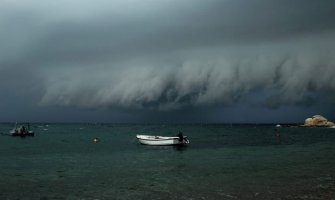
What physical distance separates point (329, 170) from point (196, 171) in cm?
1364

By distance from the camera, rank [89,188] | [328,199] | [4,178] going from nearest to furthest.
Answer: [328,199] < [89,188] < [4,178]

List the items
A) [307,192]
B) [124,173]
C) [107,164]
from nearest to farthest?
[307,192] < [124,173] < [107,164]

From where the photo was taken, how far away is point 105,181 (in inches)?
1299

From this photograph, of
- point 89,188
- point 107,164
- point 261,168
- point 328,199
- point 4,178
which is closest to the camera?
point 328,199

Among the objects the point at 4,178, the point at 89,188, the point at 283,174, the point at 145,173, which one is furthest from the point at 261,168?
the point at 4,178

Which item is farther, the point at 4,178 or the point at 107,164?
the point at 107,164

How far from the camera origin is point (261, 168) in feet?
134

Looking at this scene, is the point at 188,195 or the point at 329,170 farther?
the point at 329,170

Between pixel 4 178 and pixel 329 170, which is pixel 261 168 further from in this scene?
pixel 4 178

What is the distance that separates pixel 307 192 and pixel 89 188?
16.4 m

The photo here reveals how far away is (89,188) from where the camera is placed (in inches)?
1166

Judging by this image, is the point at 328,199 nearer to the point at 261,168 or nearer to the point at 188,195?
the point at 188,195

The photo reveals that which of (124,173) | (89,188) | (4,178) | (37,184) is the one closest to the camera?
(89,188)

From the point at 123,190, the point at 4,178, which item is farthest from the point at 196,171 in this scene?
the point at 4,178
